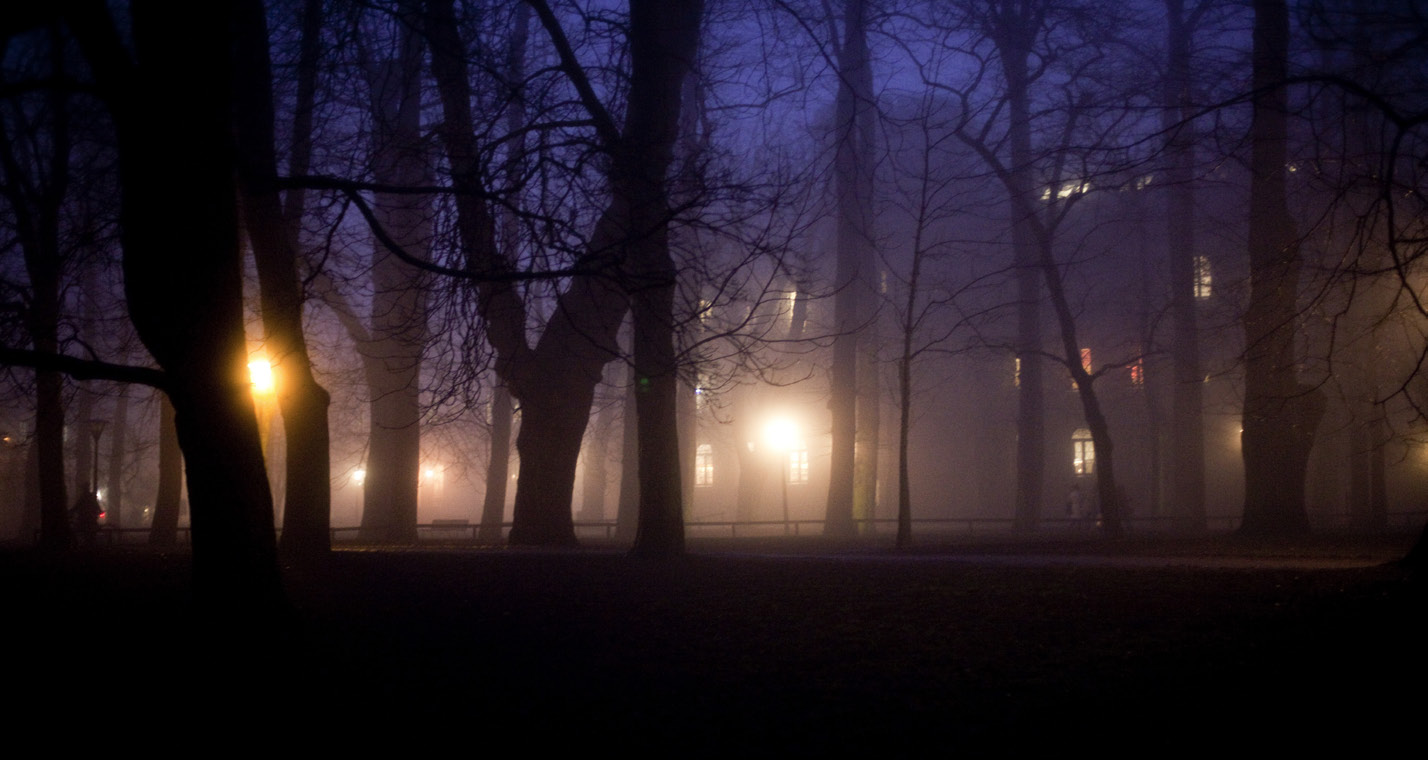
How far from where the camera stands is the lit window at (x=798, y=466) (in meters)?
47.5

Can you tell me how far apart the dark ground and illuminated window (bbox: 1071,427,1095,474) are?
3352cm

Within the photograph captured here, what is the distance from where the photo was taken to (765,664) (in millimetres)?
5574

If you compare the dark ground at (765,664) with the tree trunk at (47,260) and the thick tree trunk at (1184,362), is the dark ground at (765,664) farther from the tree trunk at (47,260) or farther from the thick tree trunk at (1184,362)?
the thick tree trunk at (1184,362)

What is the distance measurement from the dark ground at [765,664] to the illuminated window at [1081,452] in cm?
3352

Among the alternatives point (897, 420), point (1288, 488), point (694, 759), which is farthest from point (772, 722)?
point (897, 420)

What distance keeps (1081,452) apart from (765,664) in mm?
38921

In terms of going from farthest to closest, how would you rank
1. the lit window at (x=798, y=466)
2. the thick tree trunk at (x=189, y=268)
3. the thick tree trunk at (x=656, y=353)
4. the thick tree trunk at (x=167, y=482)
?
the lit window at (x=798, y=466) < the thick tree trunk at (x=167, y=482) < the thick tree trunk at (x=656, y=353) < the thick tree trunk at (x=189, y=268)

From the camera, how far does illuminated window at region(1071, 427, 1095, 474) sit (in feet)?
133

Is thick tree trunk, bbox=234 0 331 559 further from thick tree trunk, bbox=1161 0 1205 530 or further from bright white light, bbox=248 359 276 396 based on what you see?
thick tree trunk, bbox=1161 0 1205 530

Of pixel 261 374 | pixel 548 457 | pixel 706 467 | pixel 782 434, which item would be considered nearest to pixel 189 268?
pixel 548 457

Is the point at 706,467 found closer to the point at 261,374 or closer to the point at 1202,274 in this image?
the point at 1202,274

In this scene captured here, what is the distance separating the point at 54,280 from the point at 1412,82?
16050 millimetres

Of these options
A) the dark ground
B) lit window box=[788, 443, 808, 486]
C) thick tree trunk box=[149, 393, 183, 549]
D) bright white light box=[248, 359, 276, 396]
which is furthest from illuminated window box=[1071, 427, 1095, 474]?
bright white light box=[248, 359, 276, 396]

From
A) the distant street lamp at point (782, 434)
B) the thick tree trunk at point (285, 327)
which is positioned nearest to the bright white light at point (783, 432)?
the distant street lamp at point (782, 434)
